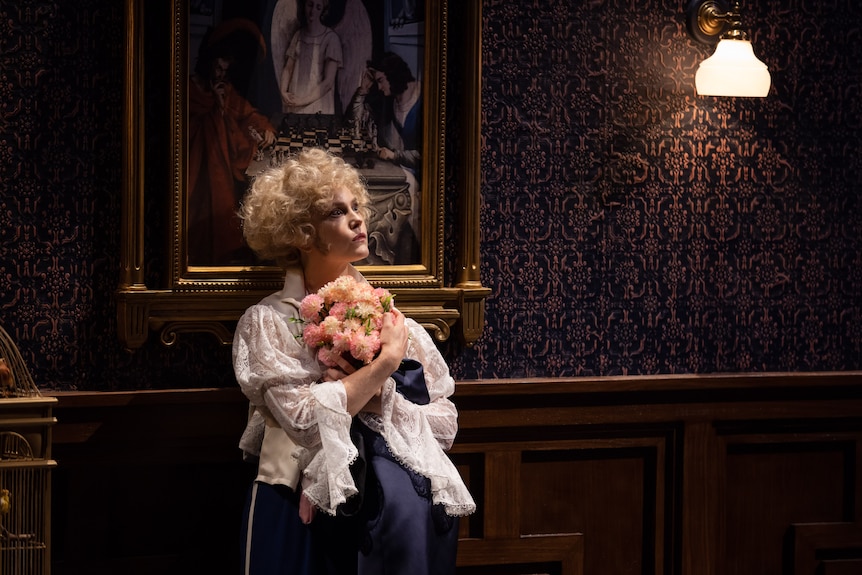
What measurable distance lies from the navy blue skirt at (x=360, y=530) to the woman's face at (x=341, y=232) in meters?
0.59

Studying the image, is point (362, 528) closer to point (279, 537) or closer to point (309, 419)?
point (279, 537)

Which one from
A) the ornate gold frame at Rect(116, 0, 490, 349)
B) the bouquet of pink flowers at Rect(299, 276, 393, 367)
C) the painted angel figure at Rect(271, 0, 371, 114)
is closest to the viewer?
the bouquet of pink flowers at Rect(299, 276, 393, 367)

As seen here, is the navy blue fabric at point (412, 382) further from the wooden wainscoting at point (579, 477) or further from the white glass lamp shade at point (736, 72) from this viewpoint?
the white glass lamp shade at point (736, 72)

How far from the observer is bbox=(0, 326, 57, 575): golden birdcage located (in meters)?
3.18

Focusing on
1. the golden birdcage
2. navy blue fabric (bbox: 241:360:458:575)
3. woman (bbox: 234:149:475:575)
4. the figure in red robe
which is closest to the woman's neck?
woman (bbox: 234:149:475:575)

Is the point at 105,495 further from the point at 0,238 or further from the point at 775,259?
the point at 775,259

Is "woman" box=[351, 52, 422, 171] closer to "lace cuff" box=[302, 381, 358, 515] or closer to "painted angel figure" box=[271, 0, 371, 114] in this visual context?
"painted angel figure" box=[271, 0, 371, 114]

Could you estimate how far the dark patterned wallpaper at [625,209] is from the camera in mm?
3580

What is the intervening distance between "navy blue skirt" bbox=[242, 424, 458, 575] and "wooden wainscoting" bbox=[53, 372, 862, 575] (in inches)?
22.0

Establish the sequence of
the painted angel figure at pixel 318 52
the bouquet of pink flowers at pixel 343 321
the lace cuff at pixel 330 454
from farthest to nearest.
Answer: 1. the painted angel figure at pixel 318 52
2. the bouquet of pink flowers at pixel 343 321
3. the lace cuff at pixel 330 454

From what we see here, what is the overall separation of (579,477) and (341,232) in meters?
1.40

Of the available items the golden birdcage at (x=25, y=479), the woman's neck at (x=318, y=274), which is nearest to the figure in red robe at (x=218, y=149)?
the woman's neck at (x=318, y=274)

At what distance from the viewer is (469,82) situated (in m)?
3.83

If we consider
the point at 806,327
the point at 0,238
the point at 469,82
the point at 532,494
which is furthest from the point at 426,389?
the point at 806,327
